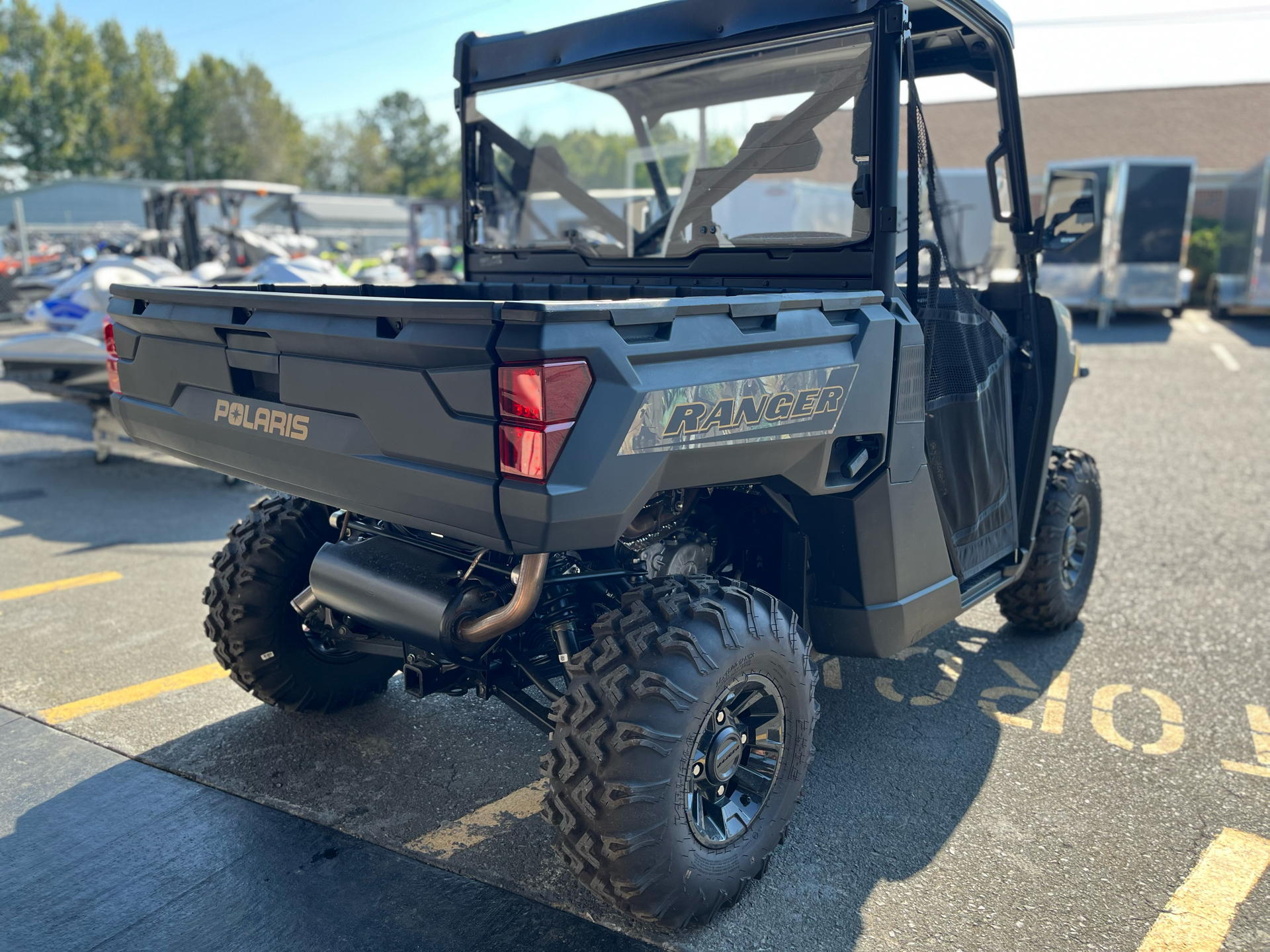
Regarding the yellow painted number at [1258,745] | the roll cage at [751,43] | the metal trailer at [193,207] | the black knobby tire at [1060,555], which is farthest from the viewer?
the metal trailer at [193,207]

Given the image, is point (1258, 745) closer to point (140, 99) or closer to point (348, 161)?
point (140, 99)

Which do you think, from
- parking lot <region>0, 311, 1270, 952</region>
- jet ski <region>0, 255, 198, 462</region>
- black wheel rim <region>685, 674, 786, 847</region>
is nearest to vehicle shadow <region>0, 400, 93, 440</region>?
jet ski <region>0, 255, 198, 462</region>

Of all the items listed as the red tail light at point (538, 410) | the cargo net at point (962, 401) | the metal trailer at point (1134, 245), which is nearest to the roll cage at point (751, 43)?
the cargo net at point (962, 401)

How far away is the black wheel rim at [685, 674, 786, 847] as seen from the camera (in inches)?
100.0

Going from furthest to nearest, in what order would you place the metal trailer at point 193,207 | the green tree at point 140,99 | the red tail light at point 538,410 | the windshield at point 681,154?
the green tree at point 140,99
the metal trailer at point 193,207
the windshield at point 681,154
the red tail light at point 538,410

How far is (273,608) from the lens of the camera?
3.39m

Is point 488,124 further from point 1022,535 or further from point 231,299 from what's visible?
point 1022,535

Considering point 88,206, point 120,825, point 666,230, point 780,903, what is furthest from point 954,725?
point 88,206

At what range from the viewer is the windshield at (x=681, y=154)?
304 centimetres

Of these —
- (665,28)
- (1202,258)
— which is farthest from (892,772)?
(1202,258)

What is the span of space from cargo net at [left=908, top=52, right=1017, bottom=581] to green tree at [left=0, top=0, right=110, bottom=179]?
232 ft

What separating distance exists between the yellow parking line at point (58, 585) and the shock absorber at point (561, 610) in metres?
3.40

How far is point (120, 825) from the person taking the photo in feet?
9.64

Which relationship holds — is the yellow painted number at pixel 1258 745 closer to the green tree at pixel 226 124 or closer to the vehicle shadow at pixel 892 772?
the vehicle shadow at pixel 892 772
